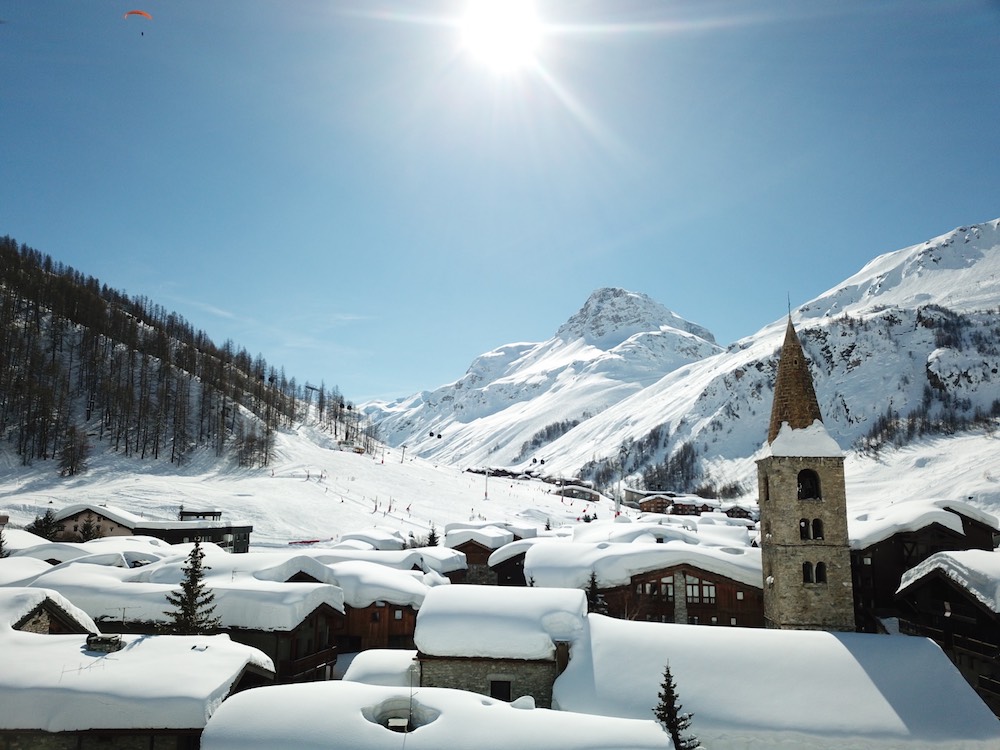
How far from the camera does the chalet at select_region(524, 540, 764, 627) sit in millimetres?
33281

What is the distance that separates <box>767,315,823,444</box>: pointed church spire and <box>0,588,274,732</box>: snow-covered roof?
24291 millimetres

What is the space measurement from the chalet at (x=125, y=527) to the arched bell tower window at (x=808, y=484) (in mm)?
44752

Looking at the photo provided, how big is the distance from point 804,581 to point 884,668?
705cm

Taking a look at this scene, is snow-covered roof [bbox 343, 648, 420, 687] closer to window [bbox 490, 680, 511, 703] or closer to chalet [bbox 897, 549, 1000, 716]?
window [bbox 490, 680, 511, 703]

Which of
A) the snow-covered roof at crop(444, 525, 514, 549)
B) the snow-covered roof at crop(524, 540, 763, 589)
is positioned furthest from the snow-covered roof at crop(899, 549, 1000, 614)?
the snow-covered roof at crop(444, 525, 514, 549)

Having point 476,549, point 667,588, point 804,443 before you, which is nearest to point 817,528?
point 804,443

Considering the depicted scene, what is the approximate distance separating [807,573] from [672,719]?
1387 centimetres

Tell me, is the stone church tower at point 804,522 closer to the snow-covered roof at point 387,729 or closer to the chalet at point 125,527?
the snow-covered roof at point 387,729

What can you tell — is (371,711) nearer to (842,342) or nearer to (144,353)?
(144,353)

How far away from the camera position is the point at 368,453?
128750 millimetres

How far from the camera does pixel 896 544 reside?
115ft

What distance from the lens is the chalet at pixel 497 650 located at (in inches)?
818

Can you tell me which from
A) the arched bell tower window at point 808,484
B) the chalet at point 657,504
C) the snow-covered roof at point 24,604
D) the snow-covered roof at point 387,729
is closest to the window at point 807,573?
the arched bell tower window at point 808,484

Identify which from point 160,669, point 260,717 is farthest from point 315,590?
point 260,717
